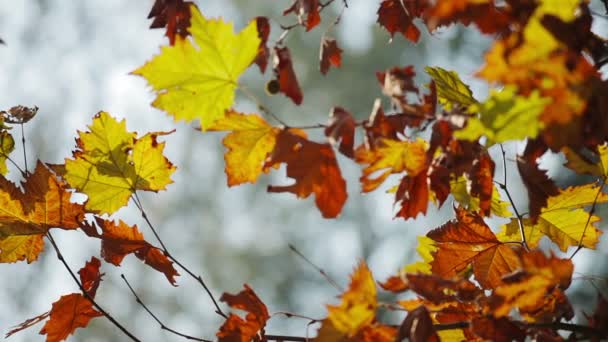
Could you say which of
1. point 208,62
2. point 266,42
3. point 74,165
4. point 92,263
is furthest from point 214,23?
point 92,263

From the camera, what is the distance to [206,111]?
0.95 meters

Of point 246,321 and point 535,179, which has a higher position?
point 535,179

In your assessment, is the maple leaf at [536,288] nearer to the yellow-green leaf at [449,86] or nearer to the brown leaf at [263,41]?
the yellow-green leaf at [449,86]

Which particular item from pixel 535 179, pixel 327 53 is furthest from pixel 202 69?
pixel 535 179

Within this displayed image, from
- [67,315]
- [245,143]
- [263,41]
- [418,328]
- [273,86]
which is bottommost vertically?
[418,328]

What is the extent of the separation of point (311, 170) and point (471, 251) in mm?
443

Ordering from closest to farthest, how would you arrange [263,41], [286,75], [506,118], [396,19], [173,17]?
1. [506,118]
2. [286,75]
3. [263,41]
4. [173,17]
5. [396,19]

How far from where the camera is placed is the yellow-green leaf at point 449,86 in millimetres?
1136

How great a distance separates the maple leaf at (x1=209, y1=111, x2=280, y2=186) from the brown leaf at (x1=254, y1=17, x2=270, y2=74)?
4.4 inches

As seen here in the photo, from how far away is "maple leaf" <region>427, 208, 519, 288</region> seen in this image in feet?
3.97

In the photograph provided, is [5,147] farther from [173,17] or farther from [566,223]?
[566,223]

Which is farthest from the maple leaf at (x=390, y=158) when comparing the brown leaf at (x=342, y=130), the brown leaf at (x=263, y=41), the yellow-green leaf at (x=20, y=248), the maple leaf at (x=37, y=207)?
the yellow-green leaf at (x=20, y=248)

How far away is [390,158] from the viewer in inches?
37.3

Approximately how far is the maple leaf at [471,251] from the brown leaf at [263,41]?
434 mm
